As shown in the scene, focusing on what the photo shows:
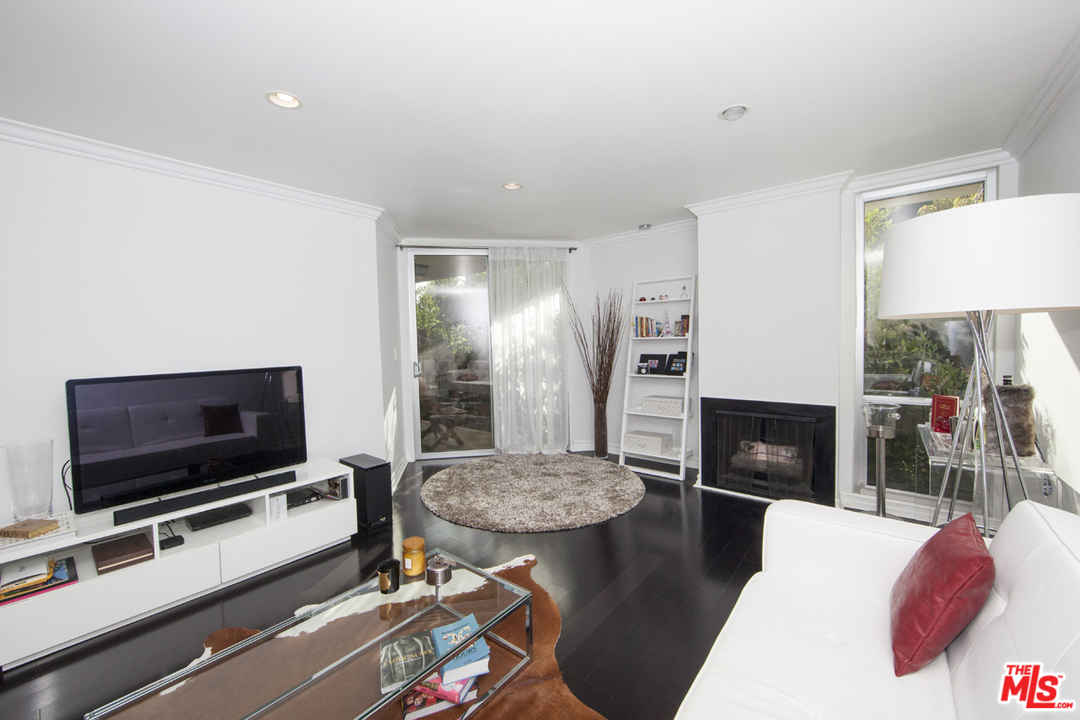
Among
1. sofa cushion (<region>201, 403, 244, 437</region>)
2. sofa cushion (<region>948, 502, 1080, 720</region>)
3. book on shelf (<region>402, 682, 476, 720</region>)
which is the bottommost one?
book on shelf (<region>402, 682, 476, 720</region>)

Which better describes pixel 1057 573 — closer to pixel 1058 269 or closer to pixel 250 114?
pixel 1058 269

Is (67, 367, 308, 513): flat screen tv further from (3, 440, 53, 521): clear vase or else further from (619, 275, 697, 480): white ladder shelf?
(619, 275, 697, 480): white ladder shelf

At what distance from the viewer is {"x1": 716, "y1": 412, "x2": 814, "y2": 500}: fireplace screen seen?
A: 343 centimetres

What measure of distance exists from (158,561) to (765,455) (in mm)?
3835

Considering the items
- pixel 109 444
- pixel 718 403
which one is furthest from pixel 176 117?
pixel 718 403

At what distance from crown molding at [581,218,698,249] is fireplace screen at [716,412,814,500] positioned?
1.80 meters

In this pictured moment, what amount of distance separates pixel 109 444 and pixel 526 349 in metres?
3.39

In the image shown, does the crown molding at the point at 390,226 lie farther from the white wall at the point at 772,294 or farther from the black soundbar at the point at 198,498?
the white wall at the point at 772,294

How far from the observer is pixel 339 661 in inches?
59.7

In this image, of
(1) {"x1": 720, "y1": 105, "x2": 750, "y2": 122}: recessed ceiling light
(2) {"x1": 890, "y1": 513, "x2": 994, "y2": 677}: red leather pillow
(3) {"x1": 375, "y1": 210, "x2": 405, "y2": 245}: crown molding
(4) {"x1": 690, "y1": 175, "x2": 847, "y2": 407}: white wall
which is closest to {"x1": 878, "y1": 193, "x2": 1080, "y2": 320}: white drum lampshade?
(2) {"x1": 890, "y1": 513, "x2": 994, "y2": 677}: red leather pillow

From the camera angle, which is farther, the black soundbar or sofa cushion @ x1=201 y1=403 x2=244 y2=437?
sofa cushion @ x1=201 y1=403 x2=244 y2=437

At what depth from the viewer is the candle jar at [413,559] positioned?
77.0 inches

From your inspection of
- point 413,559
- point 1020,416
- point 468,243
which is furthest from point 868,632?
point 468,243

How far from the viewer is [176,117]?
215 centimetres
